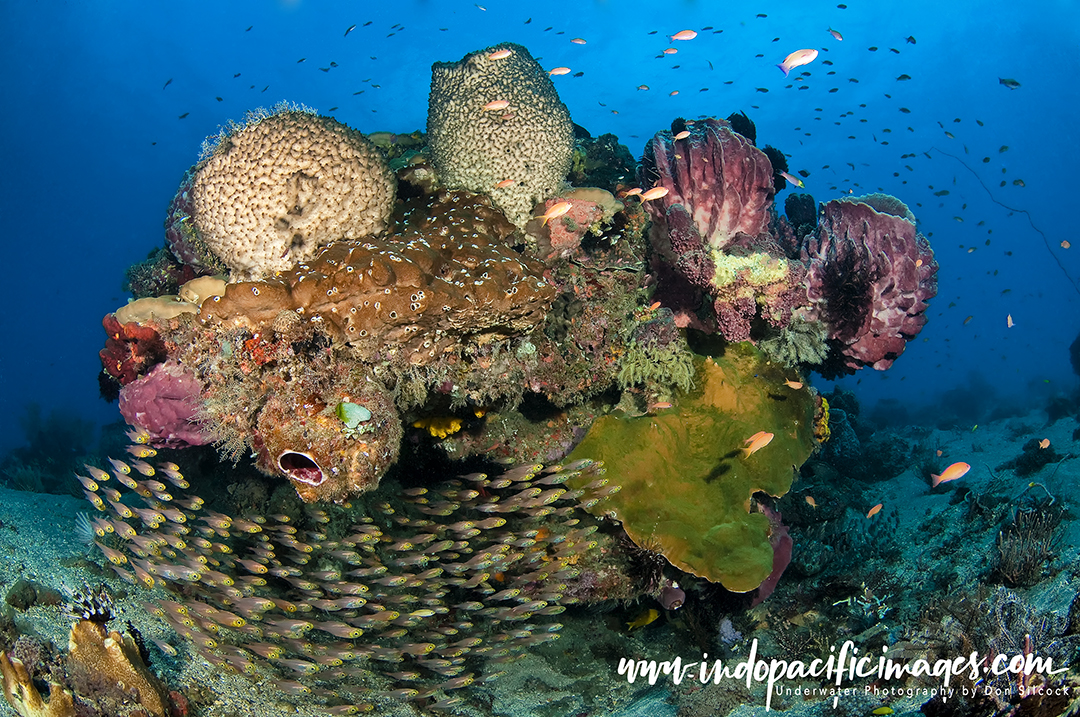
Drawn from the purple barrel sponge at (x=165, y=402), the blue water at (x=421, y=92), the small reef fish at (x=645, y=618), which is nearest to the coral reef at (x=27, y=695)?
the purple barrel sponge at (x=165, y=402)

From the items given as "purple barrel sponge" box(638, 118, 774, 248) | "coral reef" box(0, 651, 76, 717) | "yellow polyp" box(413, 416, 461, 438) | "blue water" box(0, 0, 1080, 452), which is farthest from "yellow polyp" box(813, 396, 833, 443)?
"blue water" box(0, 0, 1080, 452)

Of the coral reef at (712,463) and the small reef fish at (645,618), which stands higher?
the coral reef at (712,463)

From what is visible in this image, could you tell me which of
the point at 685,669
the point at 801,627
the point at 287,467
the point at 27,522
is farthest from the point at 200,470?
the point at 801,627

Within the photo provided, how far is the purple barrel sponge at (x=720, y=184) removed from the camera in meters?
6.06

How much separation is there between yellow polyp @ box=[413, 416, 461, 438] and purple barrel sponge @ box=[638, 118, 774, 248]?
3.76 meters

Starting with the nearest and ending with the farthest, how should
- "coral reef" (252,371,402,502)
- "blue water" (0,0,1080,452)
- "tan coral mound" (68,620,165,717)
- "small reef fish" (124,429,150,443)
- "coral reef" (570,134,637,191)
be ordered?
"tan coral mound" (68,620,165,717)
"coral reef" (252,371,402,502)
"small reef fish" (124,429,150,443)
"coral reef" (570,134,637,191)
"blue water" (0,0,1080,452)

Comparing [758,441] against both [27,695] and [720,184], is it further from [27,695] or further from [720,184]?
[27,695]

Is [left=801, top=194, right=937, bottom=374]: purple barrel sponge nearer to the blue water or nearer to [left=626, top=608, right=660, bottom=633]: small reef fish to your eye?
[left=626, top=608, right=660, bottom=633]: small reef fish

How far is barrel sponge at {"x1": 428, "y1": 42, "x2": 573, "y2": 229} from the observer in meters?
6.01

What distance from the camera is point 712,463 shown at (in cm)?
592

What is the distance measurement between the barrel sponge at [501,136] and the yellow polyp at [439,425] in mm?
2600

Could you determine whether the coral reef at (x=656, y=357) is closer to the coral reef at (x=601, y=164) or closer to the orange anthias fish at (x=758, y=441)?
the orange anthias fish at (x=758, y=441)

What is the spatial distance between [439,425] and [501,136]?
12.0 feet

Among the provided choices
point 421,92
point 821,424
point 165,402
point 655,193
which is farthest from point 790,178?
point 421,92
